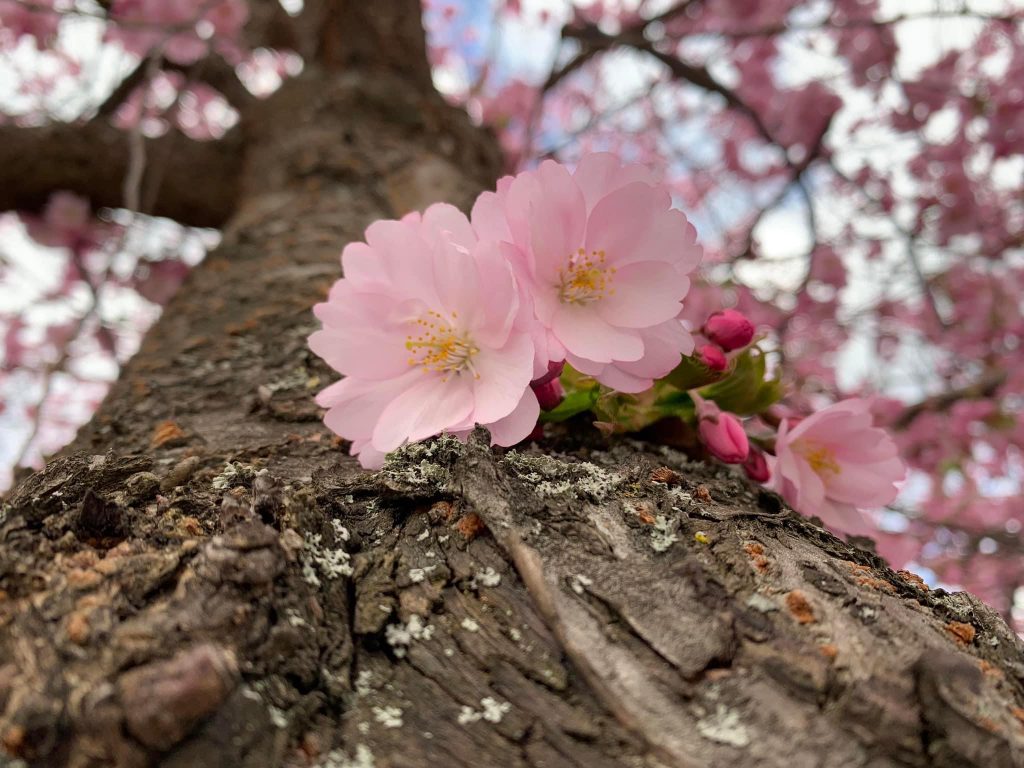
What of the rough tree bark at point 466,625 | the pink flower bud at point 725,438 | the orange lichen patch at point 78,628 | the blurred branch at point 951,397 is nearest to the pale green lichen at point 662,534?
the rough tree bark at point 466,625

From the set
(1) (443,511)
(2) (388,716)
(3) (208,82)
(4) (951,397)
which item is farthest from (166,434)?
(4) (951,397)

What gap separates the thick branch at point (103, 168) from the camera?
2.15m

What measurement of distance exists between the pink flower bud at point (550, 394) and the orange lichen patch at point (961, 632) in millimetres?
425

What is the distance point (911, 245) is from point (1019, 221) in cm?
187

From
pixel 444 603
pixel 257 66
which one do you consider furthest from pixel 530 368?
pixel 257 66

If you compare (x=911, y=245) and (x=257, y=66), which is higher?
(x=257, y=66)

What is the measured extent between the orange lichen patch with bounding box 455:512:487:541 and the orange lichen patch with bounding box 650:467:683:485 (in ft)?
0.69

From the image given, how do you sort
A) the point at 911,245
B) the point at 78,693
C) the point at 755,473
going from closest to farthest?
the point at 78,693 → the point at 755,473 → the point at 911,245

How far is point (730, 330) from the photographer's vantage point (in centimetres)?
89

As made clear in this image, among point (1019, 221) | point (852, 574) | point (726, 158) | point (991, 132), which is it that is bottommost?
point (852, 574)

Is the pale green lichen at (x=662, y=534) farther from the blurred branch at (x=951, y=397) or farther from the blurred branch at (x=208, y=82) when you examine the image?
the blurred branch at (x=951, y=397)

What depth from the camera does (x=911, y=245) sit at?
8.55 feet

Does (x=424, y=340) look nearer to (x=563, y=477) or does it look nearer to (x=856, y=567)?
(x=563, y=477)

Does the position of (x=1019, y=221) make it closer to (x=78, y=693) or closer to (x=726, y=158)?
(x=726, y=158)
